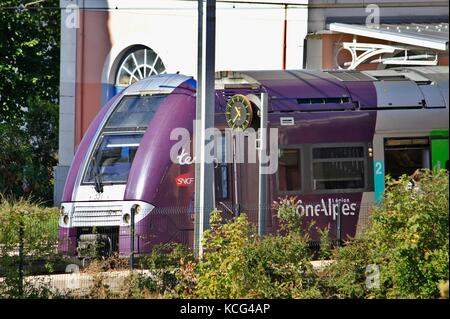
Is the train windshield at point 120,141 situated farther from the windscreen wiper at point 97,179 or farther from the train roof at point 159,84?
the train roof at point 159,84

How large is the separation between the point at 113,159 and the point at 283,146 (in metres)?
3.27

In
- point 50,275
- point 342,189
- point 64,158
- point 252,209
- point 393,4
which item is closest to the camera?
point 50,275

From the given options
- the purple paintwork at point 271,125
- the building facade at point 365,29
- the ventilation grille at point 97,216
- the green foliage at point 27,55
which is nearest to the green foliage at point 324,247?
the purple paintwork at point 271,125

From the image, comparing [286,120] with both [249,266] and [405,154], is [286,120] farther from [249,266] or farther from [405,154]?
[249,266]

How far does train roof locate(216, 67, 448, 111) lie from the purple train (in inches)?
0.8

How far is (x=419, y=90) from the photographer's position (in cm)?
2116

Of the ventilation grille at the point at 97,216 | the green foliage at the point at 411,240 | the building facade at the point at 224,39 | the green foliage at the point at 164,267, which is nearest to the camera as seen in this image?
the green foliage at the point at 411,240

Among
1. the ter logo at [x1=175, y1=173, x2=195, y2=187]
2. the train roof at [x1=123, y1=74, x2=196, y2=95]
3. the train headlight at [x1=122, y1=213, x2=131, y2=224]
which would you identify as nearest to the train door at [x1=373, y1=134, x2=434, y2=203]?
the ter logo at [x1=175, y1=173, x2=195, y2=187]

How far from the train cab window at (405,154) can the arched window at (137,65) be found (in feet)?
A: 45.2

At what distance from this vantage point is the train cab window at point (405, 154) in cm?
2083
